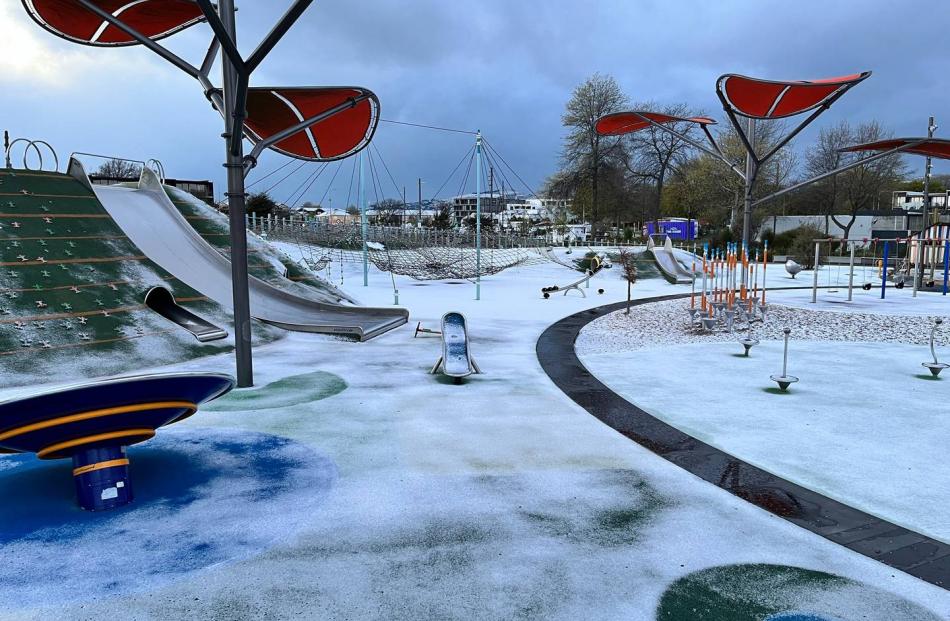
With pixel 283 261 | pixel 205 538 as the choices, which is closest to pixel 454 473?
pixel 205 538

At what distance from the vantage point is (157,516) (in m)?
5.02

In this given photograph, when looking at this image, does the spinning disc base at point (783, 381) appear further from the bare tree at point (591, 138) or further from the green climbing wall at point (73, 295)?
the bare tree at point (591, 138)

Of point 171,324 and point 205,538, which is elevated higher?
point 171,324

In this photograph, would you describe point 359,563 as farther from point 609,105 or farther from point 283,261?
point 609,105

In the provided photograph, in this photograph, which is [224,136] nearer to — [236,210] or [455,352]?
[236,210]

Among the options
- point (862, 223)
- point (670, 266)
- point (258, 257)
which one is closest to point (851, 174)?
point (862, 223)

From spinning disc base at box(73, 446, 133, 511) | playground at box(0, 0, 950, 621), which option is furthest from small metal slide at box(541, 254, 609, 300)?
spinning disc base at box(73, 446, 133, 511)

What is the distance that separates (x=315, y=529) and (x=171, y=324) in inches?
354

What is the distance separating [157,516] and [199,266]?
11.4 meters

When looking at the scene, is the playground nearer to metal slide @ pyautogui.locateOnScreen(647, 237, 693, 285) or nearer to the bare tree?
metal slide @ pyautogui.locateOnScreen(647, 237, 693, 285)

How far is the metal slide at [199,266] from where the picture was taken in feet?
47.4

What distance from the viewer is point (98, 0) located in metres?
11.6

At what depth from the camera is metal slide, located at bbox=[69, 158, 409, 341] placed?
47.4 feet

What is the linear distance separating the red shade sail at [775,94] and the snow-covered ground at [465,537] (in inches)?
453
